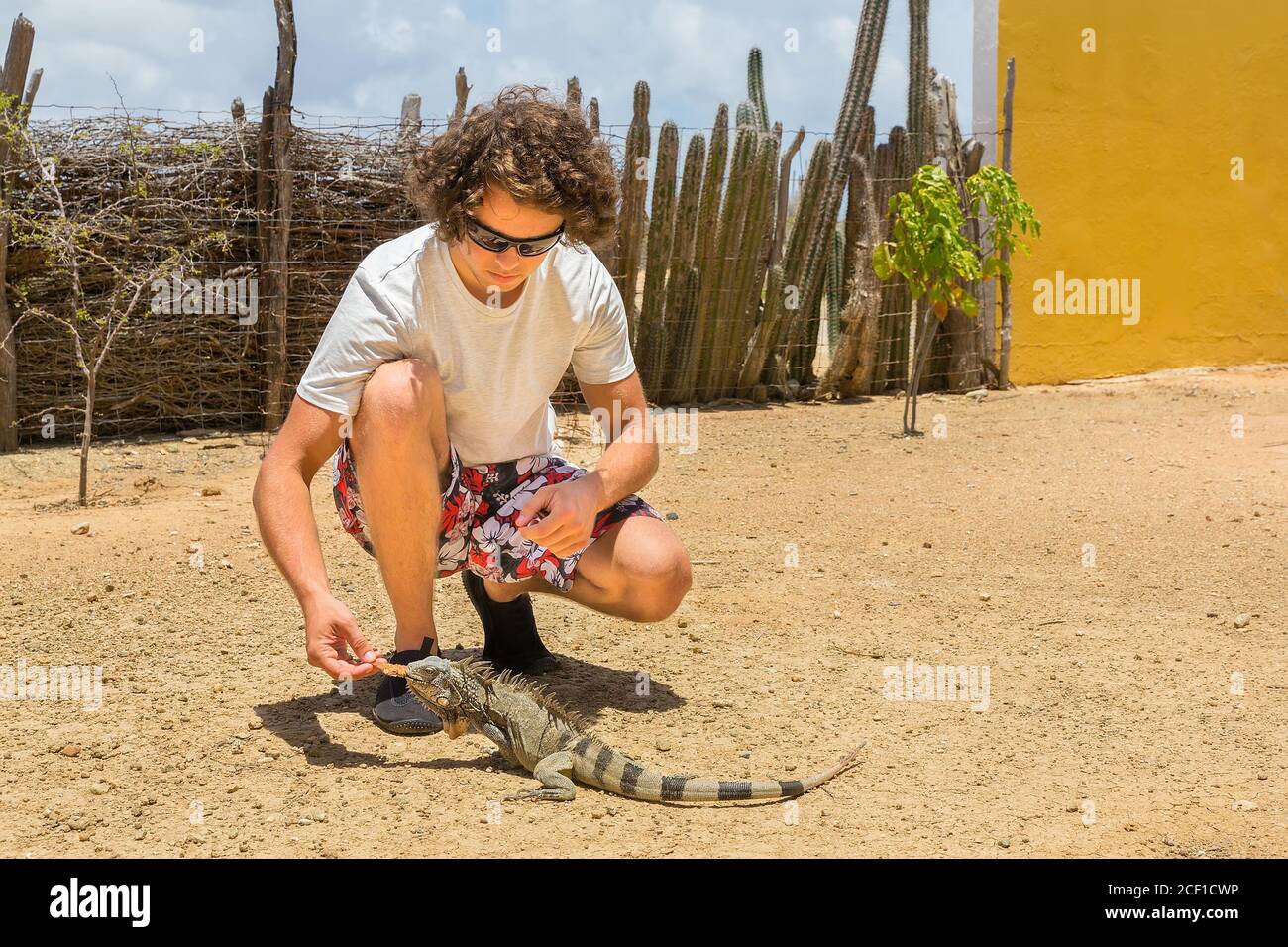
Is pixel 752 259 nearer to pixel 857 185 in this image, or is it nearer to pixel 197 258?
pixel 857 185

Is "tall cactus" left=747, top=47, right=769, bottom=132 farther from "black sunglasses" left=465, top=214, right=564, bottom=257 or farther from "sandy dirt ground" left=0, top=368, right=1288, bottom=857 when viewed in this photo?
"black sunglasses" left=465, top=214, right=564, bottom=257

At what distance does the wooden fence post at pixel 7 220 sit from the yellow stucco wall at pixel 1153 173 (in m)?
7.43

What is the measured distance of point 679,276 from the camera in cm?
941

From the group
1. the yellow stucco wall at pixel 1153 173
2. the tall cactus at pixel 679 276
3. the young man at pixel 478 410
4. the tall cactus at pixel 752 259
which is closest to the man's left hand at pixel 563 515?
the young man at pixel 478 410

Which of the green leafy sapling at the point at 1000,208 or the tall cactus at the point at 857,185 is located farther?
the tall cactus at the point at 857,185

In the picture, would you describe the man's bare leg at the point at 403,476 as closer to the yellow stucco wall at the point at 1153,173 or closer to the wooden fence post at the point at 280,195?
the wooden fence post at the point at 280,195

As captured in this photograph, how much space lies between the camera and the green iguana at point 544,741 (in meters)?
2.98

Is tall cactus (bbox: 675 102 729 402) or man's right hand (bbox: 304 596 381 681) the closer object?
man's right hand (bbox: 304 596 381 681)

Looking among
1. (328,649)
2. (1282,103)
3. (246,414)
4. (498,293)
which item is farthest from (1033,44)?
(328,649)

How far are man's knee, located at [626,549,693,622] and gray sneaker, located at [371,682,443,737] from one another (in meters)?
0.62

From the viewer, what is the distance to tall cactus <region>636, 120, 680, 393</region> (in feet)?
30.2

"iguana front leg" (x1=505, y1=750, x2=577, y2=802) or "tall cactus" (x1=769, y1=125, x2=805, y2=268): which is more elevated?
"tall cactus" (x1=769, y1=125, x2=805, y2=268)

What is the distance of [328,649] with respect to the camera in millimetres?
2861

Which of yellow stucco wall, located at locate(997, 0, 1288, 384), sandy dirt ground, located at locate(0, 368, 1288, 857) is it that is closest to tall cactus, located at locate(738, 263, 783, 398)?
yellow stucco wall, located at locate(997, 0, 1288, 384)
